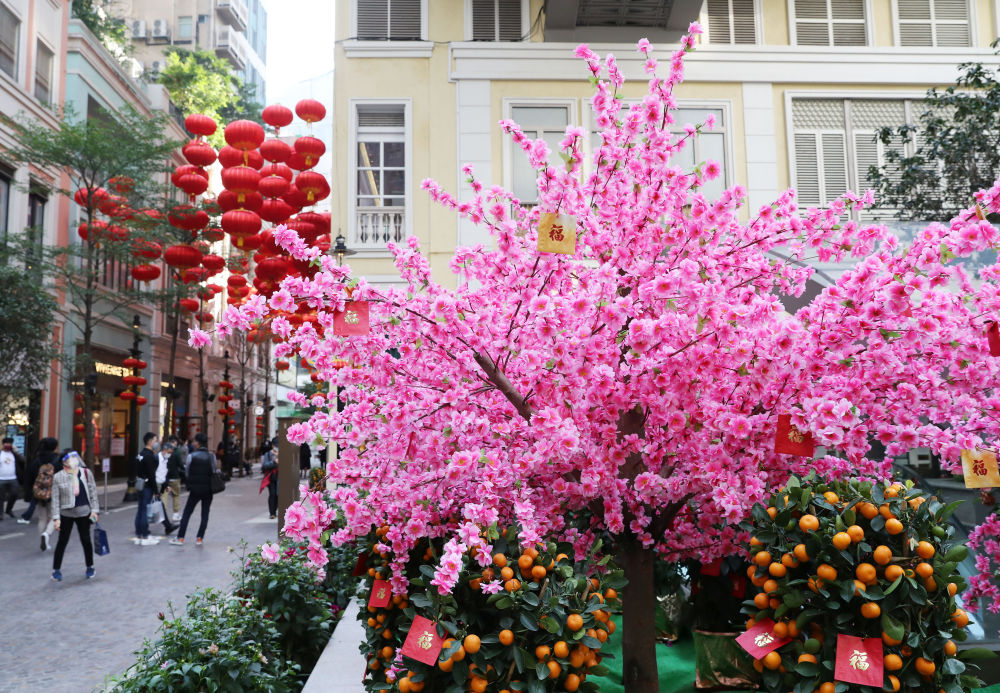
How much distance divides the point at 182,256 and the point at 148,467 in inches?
211

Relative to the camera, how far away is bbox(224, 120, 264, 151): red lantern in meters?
14.5

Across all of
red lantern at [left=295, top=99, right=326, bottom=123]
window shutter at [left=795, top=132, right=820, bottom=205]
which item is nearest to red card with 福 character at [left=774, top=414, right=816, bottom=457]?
red lantern at [left=295, top=99, right=326, bottom=123]

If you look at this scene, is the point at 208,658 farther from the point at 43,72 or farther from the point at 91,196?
the point at 43,72

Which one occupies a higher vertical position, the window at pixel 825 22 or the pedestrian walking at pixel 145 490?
the window at pixel 825 22

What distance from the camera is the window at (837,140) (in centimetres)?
1555

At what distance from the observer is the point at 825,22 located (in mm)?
15758

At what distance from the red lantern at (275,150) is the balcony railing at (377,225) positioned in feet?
5.28

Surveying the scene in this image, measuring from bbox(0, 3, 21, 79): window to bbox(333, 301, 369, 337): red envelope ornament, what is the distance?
24188mm

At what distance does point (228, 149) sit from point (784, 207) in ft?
41.6

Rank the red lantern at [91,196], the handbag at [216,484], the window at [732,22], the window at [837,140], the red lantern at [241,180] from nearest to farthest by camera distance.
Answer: the handbag at [216,484] < the red lantern at [241,180] < the window at [837,140] < the window at [732,22] < the red lantern at [91,196]

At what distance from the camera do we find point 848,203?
448 centimetres

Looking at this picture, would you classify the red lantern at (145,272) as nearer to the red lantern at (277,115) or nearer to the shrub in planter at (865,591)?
the red lantern at (277,115)

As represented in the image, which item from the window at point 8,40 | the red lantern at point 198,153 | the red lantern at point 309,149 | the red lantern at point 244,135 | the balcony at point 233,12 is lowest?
the red lantern at point 309,149

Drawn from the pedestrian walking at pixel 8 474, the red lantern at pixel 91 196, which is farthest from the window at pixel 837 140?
the red lantern at pixel 91 196
